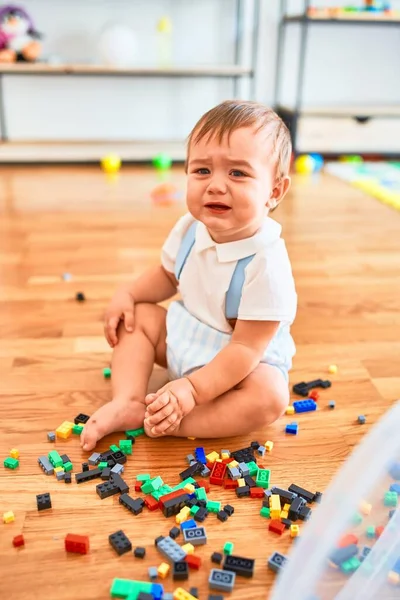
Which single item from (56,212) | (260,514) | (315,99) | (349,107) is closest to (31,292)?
(56,212)

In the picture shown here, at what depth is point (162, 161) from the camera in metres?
2.91

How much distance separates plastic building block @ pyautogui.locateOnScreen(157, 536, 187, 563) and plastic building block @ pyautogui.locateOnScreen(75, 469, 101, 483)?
16 cm

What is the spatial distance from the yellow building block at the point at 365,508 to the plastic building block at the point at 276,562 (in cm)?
17

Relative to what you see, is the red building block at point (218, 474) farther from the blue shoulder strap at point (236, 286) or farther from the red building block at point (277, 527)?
the blue shoulder strap at point (236, 286)

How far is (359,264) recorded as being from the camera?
5.60ft

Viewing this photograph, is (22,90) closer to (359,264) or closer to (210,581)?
(359,264)

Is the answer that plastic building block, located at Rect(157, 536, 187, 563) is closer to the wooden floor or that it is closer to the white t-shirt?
the wooden floor

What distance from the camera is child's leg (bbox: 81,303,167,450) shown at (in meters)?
0.94

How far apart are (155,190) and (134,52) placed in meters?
0.96

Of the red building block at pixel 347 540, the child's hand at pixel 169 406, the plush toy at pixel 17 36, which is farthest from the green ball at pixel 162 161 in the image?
the red building block at pixel 347 540

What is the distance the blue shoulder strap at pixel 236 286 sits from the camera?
942mm

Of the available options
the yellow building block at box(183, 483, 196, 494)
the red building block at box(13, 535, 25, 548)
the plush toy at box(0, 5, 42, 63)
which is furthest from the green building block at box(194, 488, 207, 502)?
the plush toy at box(0, 5, 42, 63)

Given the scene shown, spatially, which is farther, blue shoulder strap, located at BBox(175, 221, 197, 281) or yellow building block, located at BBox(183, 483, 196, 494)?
blue shoulder strap, located at BBox(175, 221, 197, 281)

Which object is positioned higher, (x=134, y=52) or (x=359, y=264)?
(x=134, y=52)
